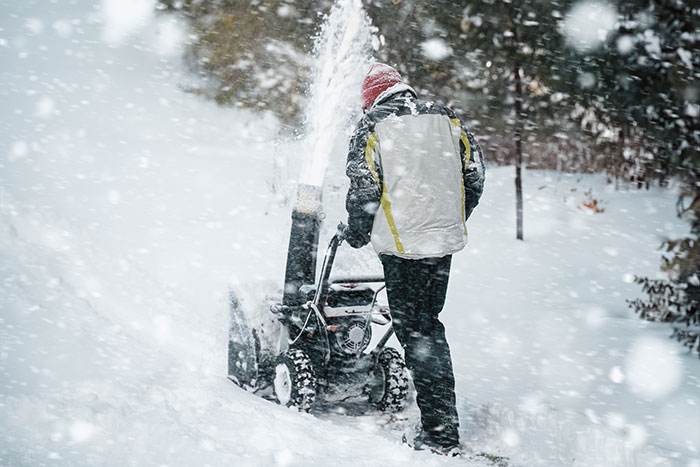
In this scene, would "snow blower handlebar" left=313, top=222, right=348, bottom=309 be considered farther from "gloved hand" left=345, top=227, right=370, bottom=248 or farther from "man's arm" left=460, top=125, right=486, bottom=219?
"man's arm" left=460, top=125, right=486, bottom=219

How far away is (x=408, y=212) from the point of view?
8.60 ft

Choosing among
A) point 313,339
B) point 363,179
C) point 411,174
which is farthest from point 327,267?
point 411,174

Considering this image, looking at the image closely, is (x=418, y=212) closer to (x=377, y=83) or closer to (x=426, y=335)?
(x=426, y=335)

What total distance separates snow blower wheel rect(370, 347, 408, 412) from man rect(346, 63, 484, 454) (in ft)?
1.59

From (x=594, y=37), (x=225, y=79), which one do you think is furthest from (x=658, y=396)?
(x=225, y=79)

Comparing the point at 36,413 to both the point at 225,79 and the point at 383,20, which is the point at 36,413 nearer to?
the point at 383,20

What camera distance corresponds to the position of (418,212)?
2.62 metres

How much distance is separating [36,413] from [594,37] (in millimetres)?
6433

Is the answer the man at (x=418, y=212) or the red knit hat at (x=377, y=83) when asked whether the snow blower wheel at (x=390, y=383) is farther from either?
the red knit hat at (x=377, y=83)

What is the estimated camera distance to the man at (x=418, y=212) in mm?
2621

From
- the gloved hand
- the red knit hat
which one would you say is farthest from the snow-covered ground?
the red knit hat

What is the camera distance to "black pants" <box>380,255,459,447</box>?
8.80 ft

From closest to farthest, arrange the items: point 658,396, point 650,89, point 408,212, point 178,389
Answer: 1. point 408,212
2. point 178,389
3. point 658,396
4. point 650,89

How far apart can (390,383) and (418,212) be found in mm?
1093
